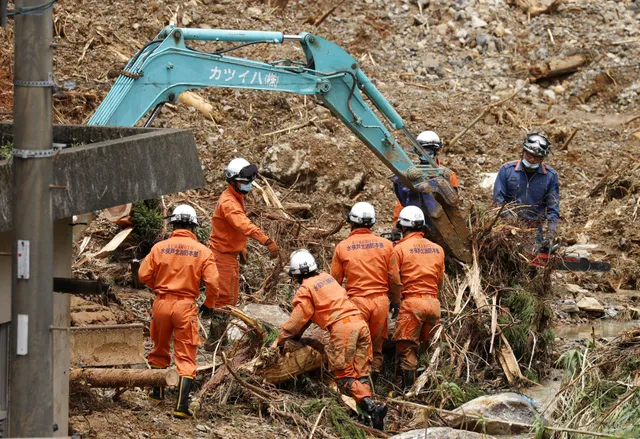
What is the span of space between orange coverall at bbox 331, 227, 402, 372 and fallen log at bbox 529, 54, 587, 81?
A: 13.7 meters

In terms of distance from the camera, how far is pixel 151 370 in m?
9.20

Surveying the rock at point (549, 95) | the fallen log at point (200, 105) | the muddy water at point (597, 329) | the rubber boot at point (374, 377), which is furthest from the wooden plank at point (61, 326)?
the rock at point (549, 95)

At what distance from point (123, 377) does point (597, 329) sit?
23.4 feet

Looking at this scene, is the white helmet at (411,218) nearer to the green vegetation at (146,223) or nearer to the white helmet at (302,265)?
the white helmet at (302,265)

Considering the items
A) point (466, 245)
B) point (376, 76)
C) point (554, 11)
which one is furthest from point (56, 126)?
point (554, 11)

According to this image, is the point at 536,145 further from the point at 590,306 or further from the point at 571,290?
the point at 571,290

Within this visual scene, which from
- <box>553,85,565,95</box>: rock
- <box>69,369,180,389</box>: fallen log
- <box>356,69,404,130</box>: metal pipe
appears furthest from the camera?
<box>553,85,565,95</box>: rock

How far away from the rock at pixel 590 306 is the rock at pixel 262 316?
4.85m

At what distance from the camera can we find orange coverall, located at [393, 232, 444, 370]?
10875 mm

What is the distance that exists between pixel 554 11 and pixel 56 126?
62.7ft

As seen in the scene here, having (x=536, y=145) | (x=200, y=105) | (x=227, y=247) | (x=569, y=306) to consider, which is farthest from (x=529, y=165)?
(x=200, y=105)

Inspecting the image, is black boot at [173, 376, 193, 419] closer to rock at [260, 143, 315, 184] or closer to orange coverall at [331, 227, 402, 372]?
orange coverall at [331, 227, 402, 372]

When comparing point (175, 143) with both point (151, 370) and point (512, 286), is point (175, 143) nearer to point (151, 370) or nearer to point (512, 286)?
point (151, 370)

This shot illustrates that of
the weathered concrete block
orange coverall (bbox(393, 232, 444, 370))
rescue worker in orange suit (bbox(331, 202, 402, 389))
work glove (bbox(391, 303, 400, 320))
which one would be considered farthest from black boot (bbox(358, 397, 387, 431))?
the weathered concrete block
